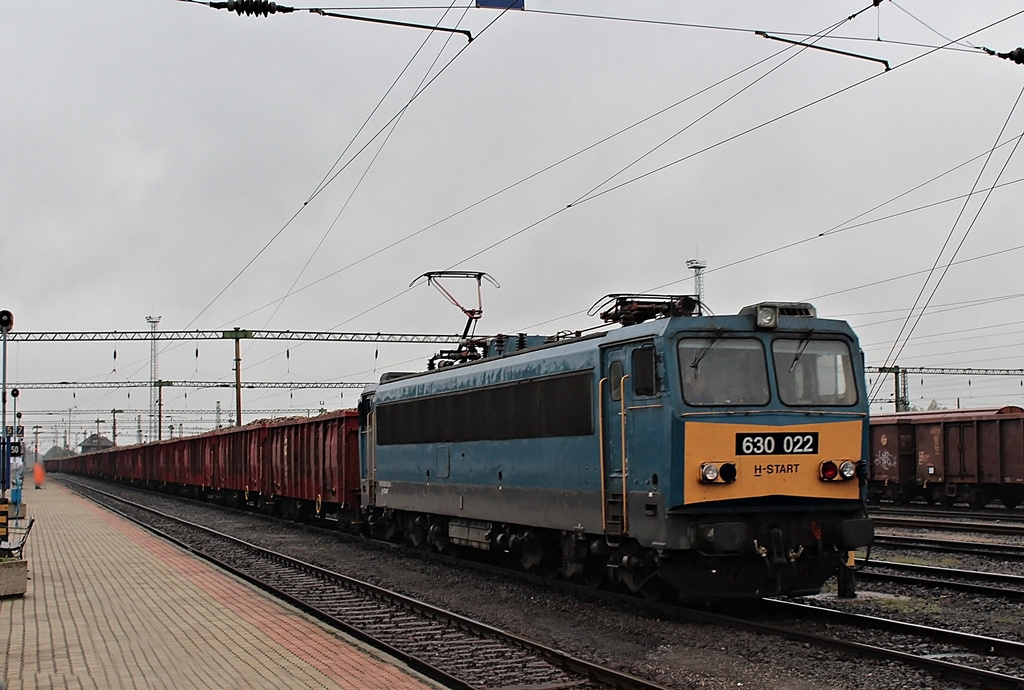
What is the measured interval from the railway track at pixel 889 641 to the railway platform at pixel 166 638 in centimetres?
184

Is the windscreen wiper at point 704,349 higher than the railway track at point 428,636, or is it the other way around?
the windscreen wiper at point 704,349

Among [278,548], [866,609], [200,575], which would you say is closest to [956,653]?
[866,609]

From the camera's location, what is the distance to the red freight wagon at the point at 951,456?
2864 cm

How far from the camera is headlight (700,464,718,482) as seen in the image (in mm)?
10945

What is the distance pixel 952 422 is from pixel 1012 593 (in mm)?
18948

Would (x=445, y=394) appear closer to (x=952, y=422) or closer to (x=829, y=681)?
(x=829, y=681)

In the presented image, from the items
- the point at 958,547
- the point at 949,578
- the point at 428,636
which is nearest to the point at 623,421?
the point at 428,636

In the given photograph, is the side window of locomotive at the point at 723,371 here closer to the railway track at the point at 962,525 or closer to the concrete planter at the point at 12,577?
the concrete planter at the point at 12,577

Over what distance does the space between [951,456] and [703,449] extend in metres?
21.9

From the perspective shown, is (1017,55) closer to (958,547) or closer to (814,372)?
(814,372)

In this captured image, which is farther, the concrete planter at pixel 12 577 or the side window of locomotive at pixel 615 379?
the concrete planter at pixel 12 577

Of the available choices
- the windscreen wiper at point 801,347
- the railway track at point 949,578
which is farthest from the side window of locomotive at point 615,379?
the railway track at point 949,578

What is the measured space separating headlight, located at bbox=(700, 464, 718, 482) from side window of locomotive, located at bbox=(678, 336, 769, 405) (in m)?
0.66

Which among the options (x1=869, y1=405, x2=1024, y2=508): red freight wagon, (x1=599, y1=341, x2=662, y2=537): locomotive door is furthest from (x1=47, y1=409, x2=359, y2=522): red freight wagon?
(x1=869, y1=405, x2=1024, y2=508): red freight wagon
